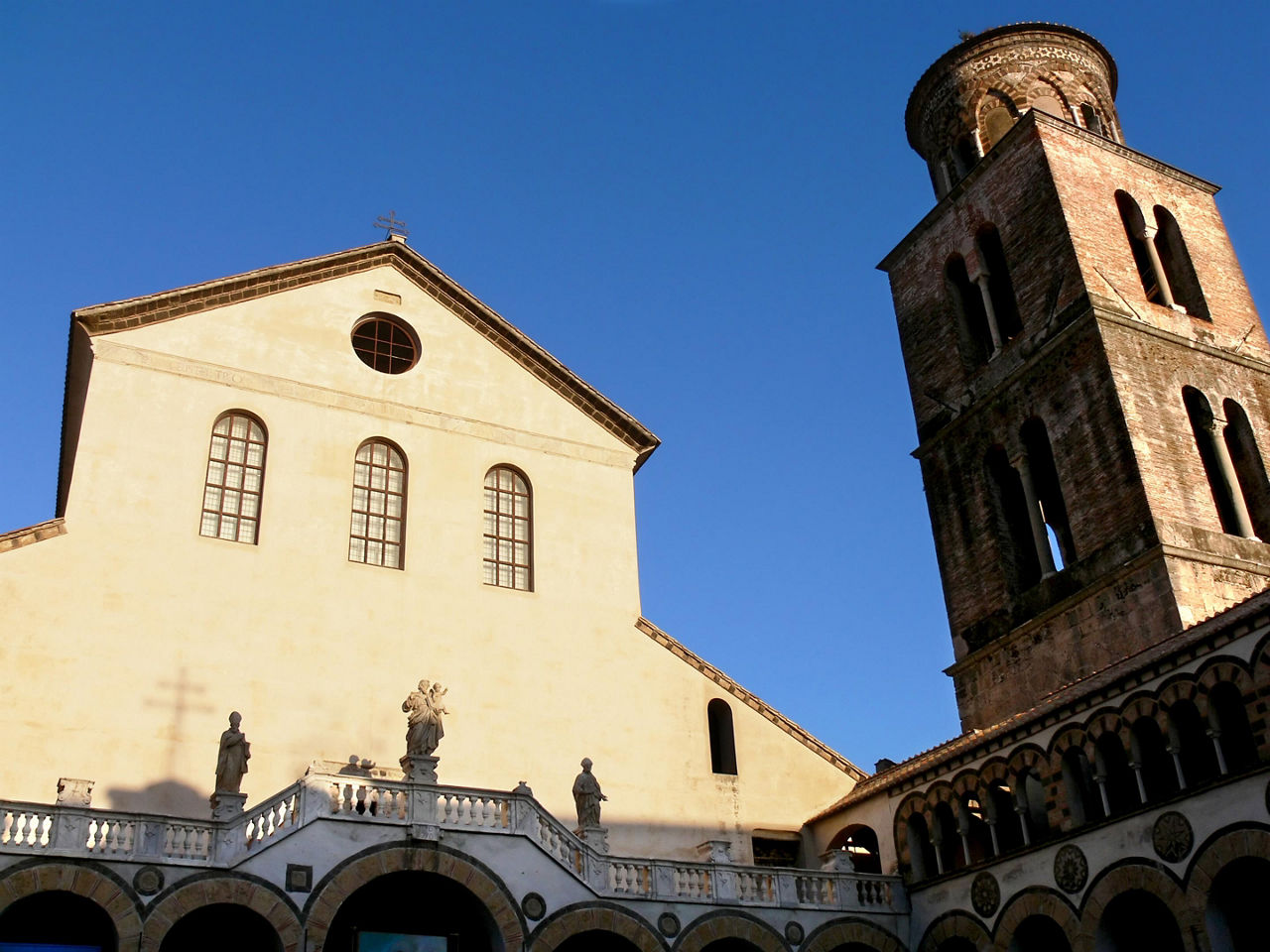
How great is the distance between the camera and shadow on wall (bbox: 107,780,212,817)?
67.4 feet

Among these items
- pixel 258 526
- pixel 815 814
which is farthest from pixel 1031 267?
pixel 258 526

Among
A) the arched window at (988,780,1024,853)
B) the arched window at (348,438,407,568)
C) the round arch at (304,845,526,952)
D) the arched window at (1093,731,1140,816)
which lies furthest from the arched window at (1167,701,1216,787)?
the arched window at (348,438,407,568)

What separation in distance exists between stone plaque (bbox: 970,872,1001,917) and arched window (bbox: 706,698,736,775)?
5683 mm

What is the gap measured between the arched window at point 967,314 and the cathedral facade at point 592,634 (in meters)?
0.10

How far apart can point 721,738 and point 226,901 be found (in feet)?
37.4

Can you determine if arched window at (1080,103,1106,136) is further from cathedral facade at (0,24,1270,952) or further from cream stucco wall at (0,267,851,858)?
cream stucco wall at (0,267,851,858)

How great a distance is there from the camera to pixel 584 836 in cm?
2130

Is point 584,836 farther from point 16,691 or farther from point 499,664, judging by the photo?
point 16,691

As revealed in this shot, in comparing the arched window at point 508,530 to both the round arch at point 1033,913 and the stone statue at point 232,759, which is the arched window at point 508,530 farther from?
the round arch at point 1033,913

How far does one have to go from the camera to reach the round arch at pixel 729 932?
69.3 ft

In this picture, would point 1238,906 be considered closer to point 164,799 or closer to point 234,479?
point 164,799

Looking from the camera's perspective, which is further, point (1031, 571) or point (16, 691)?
point (1031, 571)

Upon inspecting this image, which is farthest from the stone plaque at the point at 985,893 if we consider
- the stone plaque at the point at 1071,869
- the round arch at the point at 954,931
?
the stone plaque at the point at 1071,869

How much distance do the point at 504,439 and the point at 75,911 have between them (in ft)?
41.7
